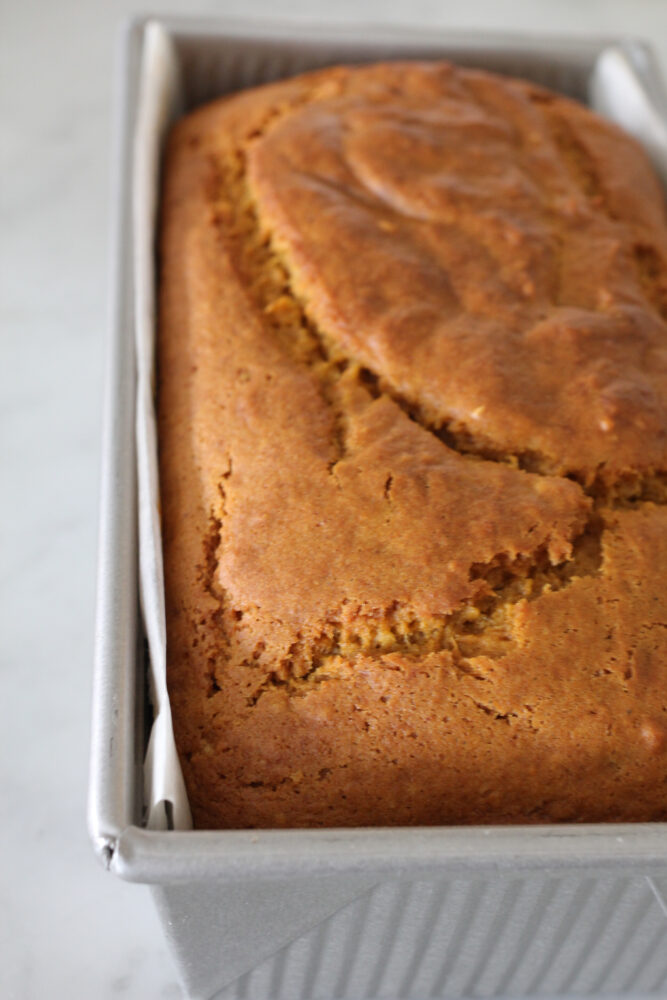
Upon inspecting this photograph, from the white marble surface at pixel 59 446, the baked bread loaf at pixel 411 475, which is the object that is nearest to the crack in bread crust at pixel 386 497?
the baked bread loaf at pixel 411 475

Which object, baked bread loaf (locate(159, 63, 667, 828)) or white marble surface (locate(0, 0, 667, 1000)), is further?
white marble surface (locate(0, 0, 667, 1000))

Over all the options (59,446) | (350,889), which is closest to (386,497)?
(350,889)

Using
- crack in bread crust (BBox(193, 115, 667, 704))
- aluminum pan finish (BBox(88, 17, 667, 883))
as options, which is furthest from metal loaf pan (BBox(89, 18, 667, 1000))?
crack in bread crust (BBox(193, 115, 667, 704))

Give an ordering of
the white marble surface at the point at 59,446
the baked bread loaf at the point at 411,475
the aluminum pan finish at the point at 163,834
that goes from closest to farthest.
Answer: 1. the aluminum pan finish at the point at 163,834
2. the baked bread loaf at the point at 411,475
3. the white marble surface at the point at 59,446

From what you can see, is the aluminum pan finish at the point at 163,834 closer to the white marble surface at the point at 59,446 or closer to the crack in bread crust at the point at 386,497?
the crack in bread crust at the point at 386,497

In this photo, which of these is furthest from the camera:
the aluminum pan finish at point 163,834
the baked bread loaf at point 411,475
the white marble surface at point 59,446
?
the white marble surface at point 59,446

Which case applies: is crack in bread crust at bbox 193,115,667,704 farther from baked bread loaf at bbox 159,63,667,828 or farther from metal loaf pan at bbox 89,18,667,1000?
metal loaf pan at bbox 89,18,667,1000
